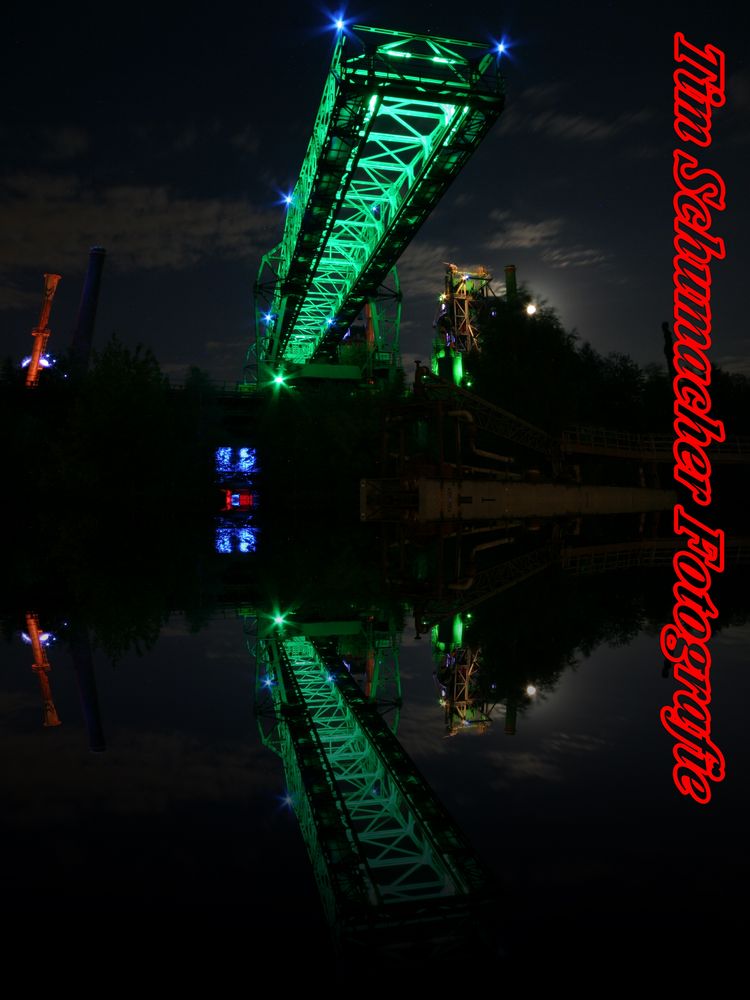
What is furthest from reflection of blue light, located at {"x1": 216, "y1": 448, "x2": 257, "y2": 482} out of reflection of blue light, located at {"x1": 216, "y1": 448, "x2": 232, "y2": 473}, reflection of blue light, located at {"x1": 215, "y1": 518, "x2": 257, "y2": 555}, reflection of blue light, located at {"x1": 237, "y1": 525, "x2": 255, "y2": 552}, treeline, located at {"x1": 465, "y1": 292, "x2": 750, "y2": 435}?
reflection of blue light, located at {"x1": 237, "y1": 525, "x2": 255, "y2": 552}

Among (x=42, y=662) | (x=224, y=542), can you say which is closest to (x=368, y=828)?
(x=42, y=662)

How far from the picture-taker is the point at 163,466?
39.3 meters

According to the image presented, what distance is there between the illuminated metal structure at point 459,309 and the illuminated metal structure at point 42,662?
56912mm

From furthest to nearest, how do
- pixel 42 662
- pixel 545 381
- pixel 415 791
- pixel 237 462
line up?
pixel 237 462 < pixel 545 381 < pixel 42 662 < pixel 415 791

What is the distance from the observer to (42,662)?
6453 millimetres

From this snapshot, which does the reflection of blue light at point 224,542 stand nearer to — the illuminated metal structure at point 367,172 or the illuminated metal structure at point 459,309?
the illuminated metal structure at point 367,172

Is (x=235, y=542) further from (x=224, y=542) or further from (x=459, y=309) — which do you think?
(x=459, y=309)

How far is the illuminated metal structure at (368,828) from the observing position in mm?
2510

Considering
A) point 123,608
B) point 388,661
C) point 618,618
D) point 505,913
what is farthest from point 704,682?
point 123,608

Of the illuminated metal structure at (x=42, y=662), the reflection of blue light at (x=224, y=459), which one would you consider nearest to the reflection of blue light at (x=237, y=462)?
the reflection of blue light at (x=224, y=459)

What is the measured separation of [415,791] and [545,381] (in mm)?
38969

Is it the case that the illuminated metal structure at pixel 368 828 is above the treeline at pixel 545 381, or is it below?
below

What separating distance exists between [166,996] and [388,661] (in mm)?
4578

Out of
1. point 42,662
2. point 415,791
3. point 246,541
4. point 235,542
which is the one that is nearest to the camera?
point 415,791
